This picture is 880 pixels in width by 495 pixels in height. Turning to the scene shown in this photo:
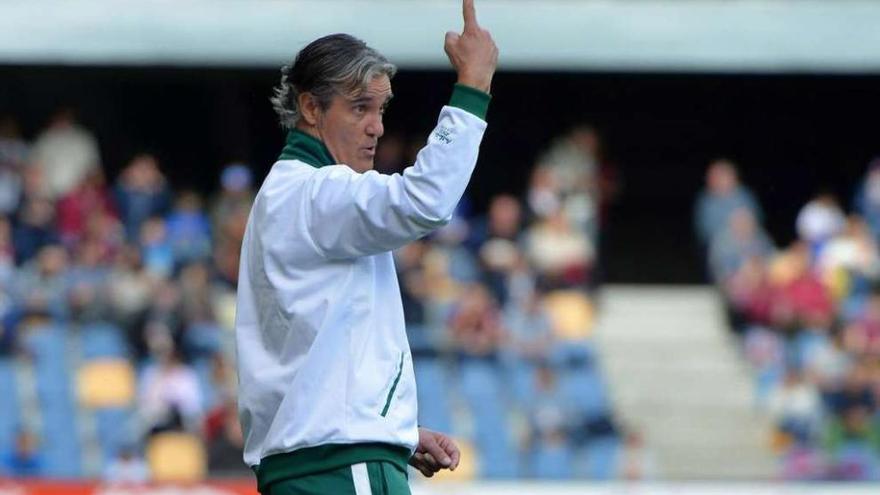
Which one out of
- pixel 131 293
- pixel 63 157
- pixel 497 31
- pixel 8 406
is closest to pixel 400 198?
pixel 8 406

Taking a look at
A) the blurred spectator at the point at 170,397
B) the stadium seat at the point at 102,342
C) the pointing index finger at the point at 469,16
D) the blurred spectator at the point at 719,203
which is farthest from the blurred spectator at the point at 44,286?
the pointing index finger at the point at 469,16

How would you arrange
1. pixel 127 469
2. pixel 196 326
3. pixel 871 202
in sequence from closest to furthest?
pixel 127 469 → pixel 196 326 → pixel 871 202

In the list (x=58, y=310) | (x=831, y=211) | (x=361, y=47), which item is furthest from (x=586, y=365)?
(x=361, y=47)

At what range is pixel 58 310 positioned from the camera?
12648 mm

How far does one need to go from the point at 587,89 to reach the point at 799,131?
209 centimetres

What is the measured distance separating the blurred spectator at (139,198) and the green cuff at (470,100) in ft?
33.1

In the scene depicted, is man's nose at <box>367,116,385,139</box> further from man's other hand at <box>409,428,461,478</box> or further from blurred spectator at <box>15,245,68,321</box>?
blurred spectator at <box>15,245,68,321</box>

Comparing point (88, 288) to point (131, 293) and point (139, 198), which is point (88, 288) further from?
point (139, 198)

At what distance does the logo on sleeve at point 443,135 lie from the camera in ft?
10.8

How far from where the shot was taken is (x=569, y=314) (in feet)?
44.4

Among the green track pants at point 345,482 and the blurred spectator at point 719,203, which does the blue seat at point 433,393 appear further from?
the green track pants at point 345,482

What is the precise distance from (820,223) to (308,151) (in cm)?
1145

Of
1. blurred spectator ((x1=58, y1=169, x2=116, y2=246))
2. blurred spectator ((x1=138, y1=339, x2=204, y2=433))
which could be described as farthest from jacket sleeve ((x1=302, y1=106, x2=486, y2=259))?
blurred spectator ((x1=58, y1=169, x2=116, y2=246))

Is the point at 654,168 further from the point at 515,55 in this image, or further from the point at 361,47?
the point at 361,47
